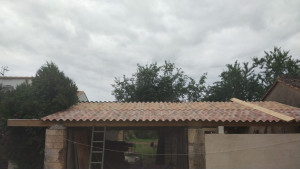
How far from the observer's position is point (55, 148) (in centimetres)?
918

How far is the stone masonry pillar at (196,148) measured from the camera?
29.9 feet

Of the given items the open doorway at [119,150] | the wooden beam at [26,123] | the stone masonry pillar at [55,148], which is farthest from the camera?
the open doorway at [119,150]

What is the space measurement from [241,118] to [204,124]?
128 centimetres

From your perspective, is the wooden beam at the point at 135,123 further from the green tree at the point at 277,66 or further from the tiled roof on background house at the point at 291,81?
the green tree at the point at 277,66

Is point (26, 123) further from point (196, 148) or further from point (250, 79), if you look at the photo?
point (250, 79)

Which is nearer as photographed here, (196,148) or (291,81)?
(196,148)

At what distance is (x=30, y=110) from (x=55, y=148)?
2.23 m

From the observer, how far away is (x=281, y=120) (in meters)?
8.98

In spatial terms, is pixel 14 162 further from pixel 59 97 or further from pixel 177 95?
pixel 177 95

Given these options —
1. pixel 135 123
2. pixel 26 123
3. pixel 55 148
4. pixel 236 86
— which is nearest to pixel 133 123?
pixel 135 123

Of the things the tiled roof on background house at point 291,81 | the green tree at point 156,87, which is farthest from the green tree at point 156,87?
the tiled roof on background house at point 291,81

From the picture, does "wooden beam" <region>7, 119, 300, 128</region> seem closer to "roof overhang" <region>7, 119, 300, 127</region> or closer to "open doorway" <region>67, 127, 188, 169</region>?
"roof overhang" <region>7, 119, 300, 127</region>

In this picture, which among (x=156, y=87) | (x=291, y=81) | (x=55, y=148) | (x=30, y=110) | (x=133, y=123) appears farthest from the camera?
(x=156, y=87)

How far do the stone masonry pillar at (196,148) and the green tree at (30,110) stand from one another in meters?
5.26
